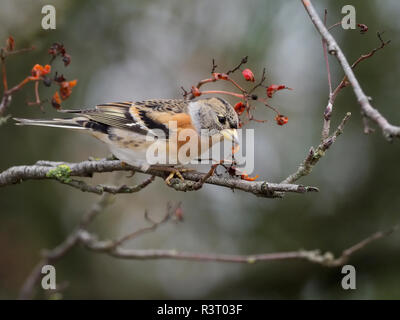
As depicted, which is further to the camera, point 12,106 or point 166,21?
point 166,21

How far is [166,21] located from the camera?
5.81 m

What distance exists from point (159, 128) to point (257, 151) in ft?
8.15

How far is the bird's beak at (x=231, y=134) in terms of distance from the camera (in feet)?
10.7

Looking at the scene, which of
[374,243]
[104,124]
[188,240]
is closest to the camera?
[104,124]

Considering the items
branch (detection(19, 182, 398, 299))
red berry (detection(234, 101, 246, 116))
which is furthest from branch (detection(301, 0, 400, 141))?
branch (detection(19, 182, 398, 299))

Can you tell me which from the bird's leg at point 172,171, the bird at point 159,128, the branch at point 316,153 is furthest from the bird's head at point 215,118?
the branch at point 316,153

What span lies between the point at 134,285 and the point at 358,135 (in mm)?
3262

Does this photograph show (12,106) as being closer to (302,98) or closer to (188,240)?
(188,240)

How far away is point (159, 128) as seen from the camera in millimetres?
3494

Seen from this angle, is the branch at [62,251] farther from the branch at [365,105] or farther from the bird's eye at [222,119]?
the branch at [365,105]

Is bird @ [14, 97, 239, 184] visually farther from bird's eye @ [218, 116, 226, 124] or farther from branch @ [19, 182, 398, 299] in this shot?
branch @ [19, 182, 398, 299]

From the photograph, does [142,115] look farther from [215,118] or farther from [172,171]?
[172,171]

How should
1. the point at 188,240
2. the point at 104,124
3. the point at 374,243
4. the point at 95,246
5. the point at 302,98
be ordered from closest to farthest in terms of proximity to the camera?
the point at 104,124 < the point at 95,246 < the point at 374,243 < the point at 302,98 < the point at 188,240

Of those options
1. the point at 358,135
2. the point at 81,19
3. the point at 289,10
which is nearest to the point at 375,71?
the point at 358,135
